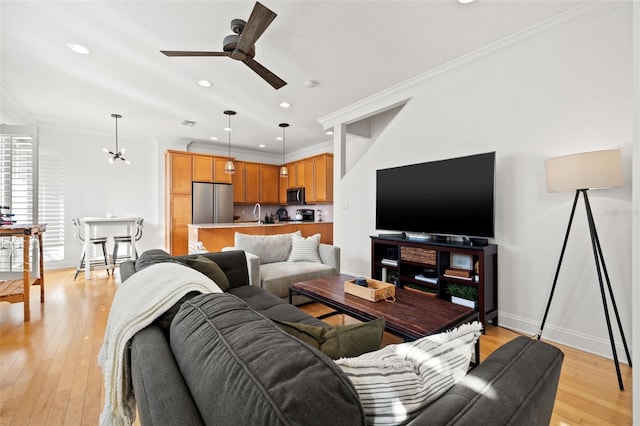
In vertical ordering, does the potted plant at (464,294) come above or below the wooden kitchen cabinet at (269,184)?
below

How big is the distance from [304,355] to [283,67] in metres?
3.16

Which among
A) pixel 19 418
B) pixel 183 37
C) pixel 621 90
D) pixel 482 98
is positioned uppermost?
pixel 183 37

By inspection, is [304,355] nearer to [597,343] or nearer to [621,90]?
[597,343]

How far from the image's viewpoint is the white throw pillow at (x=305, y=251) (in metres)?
3.56

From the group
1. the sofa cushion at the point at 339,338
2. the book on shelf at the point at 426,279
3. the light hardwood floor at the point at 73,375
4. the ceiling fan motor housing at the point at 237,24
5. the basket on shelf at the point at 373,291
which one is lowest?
the light hardwood floor at the point at 73,375

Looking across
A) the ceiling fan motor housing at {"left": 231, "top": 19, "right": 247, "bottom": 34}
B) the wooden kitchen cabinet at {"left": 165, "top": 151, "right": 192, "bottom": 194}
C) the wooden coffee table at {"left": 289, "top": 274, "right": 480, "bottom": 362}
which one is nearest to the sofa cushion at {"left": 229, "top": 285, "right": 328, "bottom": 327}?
the wooden coffee table at {"left": 289, "top": 274, "right": 480, "bottom": 362}

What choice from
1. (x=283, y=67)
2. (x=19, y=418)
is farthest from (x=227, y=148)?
(x=19, y=418)

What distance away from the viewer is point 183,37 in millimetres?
2535

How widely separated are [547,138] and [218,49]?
3.09 metres

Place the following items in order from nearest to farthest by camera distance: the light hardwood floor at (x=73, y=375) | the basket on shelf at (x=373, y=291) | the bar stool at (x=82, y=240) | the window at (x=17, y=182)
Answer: the light hardwood floor at (x=73, y=375) < the basket on shelf at (x=373, y=291) < the window at (x=17, y=182) < the bar stool at (x=82, y=240)

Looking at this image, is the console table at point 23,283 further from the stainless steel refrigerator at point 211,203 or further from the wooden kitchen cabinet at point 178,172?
the stainless steel refrigerator at point 211,203

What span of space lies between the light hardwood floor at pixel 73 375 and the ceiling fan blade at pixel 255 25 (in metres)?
2.51

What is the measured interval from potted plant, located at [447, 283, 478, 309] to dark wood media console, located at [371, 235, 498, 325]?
0.05 metres

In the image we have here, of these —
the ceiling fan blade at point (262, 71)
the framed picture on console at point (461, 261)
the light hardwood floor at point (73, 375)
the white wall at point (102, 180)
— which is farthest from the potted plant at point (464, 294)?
the white wall at point (102, 180)
